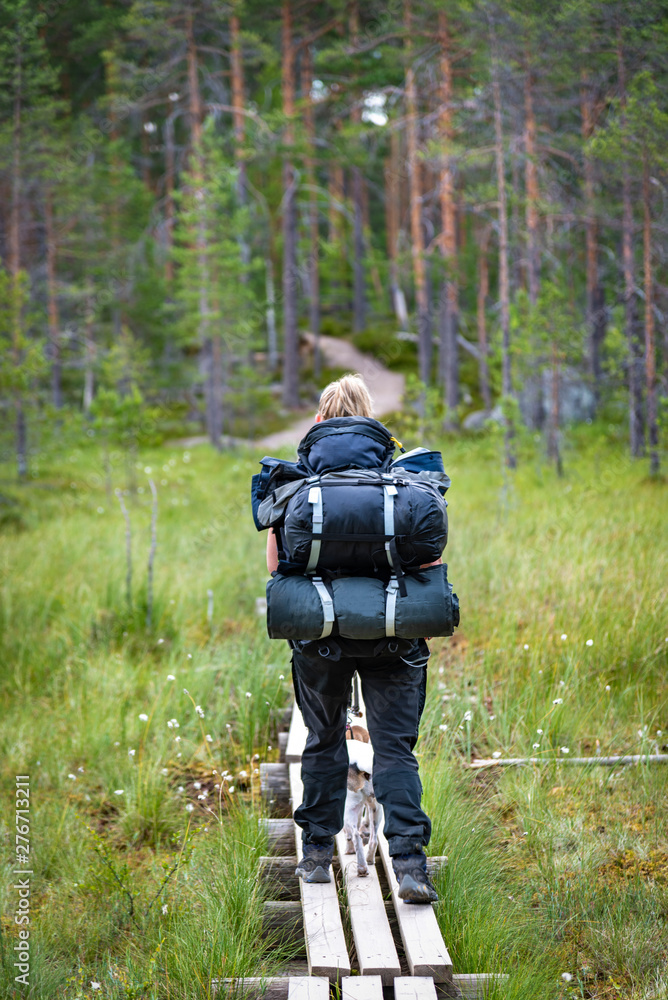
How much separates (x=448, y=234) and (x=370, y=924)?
1835 cm

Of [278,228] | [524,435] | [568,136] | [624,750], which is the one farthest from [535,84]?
[278,228]

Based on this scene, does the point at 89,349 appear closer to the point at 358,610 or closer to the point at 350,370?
the point at 350,370

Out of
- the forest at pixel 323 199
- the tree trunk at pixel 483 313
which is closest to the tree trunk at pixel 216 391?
the forest at pixel 323 199

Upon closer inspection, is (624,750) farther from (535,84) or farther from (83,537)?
(535,84)

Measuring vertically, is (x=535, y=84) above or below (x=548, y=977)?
above

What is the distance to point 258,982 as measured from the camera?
254cm

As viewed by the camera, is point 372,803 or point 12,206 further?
point 12,206

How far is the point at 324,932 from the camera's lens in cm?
266

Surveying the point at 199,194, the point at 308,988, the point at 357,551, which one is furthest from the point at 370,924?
the point at 199,194

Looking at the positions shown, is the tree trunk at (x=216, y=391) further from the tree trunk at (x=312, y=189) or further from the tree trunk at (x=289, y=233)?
the tree trunk at (x=312, y=189)

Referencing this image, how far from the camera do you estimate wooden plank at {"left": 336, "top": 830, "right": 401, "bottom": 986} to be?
2.49 metres

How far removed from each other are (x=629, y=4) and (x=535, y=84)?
397 centimetres

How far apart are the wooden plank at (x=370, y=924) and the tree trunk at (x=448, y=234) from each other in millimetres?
13772

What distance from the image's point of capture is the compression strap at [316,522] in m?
2.59
